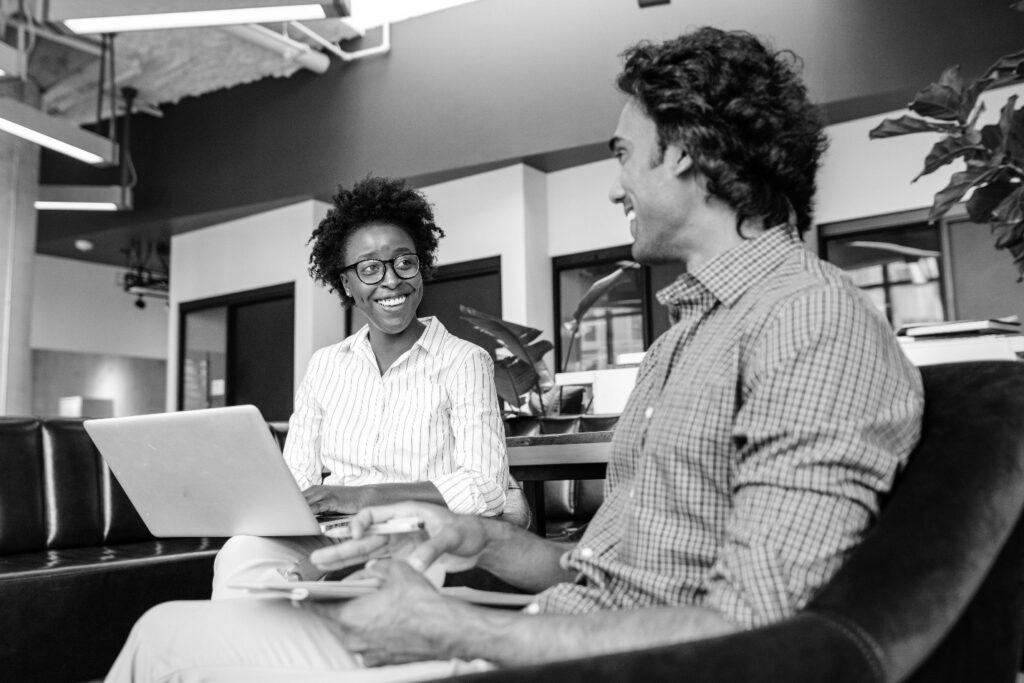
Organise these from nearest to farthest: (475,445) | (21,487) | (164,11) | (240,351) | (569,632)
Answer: (569,632), (475,445), (21,487), (164,11), (240,351)

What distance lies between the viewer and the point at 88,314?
10.5 metres

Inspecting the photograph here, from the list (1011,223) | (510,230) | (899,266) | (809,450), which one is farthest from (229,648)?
(510,230)

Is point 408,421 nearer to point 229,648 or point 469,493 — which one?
point 469,493

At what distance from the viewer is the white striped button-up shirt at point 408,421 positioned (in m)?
2.04

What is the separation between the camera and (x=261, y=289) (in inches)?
314

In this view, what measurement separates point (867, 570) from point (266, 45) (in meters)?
6.58

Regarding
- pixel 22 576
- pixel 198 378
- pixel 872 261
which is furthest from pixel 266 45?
pixel 22 576

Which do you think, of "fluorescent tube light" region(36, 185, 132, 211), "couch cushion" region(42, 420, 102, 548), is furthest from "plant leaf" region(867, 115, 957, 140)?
"fluorescent tube light" region(36, 185, 132, 211)

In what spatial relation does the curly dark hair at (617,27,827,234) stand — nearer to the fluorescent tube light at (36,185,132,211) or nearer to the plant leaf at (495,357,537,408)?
the plant leaf at (495,357,537,408)

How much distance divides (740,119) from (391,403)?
1.23m

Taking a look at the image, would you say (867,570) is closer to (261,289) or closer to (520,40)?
(520,40)

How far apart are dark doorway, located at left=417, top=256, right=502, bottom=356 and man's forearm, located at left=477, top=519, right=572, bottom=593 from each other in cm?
550

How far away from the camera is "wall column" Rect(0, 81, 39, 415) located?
6.69 meters

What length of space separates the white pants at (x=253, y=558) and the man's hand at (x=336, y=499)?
78 mm
